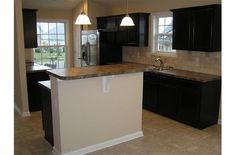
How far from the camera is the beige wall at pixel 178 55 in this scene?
14.9ft

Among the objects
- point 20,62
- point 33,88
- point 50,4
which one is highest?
point 50,4

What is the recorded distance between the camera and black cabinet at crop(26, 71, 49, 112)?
5.00 metres

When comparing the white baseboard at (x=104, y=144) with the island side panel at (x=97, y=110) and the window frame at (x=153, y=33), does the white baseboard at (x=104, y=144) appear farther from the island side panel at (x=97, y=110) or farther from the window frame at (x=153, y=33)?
the window frame at (x=153, y=33)

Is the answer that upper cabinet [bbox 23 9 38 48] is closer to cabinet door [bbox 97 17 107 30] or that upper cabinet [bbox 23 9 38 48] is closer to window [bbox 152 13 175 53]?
cabinet door [bbox 97 17 107 30]

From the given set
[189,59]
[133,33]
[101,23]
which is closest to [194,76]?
[189,59]

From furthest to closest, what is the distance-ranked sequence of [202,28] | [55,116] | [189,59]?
[189,59] → [202,28] → [55,116]

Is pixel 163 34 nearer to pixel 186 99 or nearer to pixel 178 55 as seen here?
pixel 178 55

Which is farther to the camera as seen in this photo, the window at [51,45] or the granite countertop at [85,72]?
the window at [51,45]

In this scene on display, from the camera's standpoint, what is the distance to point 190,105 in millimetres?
4320

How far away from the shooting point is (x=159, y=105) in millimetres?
5004

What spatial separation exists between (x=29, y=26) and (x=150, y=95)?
10.7ft

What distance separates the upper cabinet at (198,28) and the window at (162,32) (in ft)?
2.19

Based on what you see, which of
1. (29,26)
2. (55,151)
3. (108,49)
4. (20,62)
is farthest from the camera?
(108,49)

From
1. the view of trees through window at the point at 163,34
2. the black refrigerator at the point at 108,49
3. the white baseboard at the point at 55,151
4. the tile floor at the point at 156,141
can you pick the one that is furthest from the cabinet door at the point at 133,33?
the white baseboard at the point at 55,151
